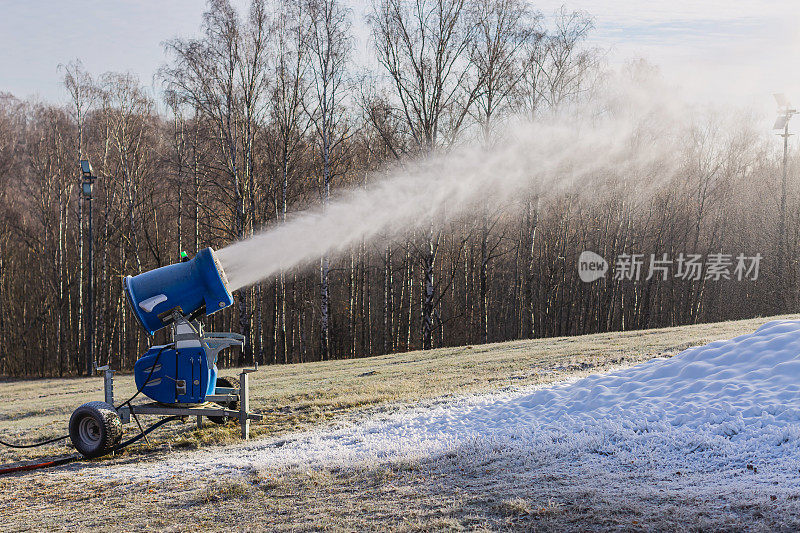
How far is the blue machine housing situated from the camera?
909cm

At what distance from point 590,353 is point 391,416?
7570mm

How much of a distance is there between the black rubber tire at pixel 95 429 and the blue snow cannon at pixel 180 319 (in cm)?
56

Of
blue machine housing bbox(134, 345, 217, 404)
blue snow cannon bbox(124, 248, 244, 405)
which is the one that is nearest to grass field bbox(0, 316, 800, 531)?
blue machine housing bbox(134, 345, 217, 404)

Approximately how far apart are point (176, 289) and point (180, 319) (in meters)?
0.46

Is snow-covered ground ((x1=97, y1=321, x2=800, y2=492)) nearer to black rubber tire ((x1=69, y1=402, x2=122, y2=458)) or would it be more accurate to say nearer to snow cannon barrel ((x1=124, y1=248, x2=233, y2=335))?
black rubber tire ((x1=69, y1=402, x2=122, y2=458))

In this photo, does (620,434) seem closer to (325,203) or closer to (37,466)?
(37,466)

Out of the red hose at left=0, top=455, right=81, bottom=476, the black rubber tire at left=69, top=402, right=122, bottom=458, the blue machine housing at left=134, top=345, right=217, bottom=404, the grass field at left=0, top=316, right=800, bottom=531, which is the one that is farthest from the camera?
the blue machine housing at left=134, top=345, right=217, bottom=404

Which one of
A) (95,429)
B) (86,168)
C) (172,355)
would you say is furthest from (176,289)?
(86,168)

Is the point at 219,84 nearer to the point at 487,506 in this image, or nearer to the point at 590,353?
the point at 590,353

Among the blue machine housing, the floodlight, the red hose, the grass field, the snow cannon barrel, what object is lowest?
the red hose

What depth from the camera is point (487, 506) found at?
569 centimetres

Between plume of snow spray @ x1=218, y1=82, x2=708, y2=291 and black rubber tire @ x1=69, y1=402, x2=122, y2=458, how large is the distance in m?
7.86

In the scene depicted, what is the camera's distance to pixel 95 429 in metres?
9.18

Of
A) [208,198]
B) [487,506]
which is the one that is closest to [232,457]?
[487,506]
